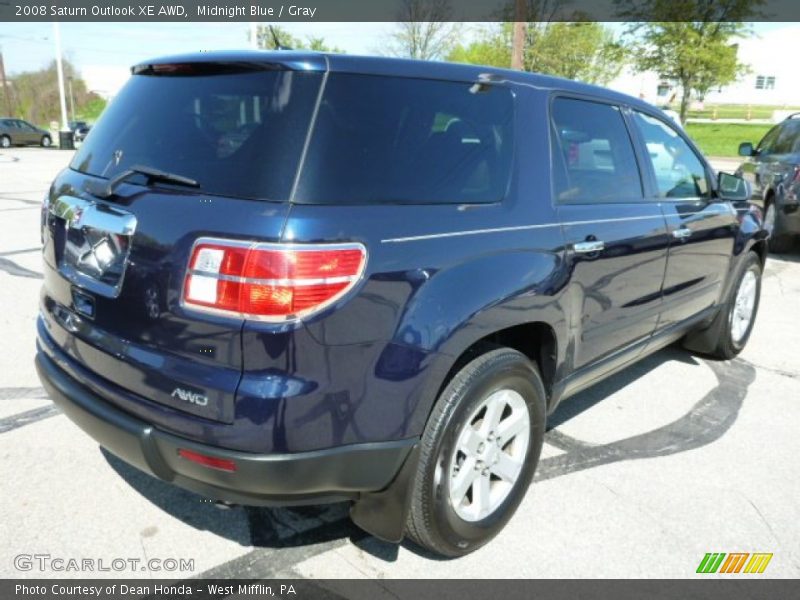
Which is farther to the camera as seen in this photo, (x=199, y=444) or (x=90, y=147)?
(x=90, y=147)

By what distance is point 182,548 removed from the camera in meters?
2.53

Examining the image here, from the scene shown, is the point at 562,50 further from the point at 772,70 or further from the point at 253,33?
the point at 772,70

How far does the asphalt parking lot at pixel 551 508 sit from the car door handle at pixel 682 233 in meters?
1.09

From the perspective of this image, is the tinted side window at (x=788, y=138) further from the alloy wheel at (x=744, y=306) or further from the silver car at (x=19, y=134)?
the silver car at (x=19, y=134)

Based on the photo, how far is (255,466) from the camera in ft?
6.29

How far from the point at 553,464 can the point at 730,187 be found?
247cm

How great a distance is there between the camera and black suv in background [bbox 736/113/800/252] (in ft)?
26.2

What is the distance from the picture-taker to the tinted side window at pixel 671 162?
12.1 ft

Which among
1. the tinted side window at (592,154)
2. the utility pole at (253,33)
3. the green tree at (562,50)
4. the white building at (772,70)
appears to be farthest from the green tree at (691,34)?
the white building at (772,70)

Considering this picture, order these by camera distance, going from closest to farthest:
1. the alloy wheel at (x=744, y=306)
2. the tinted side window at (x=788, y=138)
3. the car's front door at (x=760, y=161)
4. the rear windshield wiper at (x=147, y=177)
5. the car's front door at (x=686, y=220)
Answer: the rear windshield wiper at (x=147, y=177) → the car's front door at (x=686, y=220) → the alloy wheel at (x=744, y=306) → the tinted side window at (x=788, y=138) → the car's front door at (x=760, y=161)

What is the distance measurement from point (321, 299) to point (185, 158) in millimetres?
732

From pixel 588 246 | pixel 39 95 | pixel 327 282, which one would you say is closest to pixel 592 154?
pixel 588 246

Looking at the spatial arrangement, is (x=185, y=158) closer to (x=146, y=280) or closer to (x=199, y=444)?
(x=146, y=280)

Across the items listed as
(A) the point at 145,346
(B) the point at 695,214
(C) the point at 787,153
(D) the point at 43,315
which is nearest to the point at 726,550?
(B) the point at 695,214
